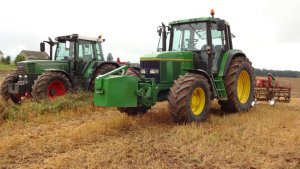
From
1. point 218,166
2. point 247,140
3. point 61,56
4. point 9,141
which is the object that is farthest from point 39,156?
point 61,56

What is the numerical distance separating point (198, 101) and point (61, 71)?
567 cm

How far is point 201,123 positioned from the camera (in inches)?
308

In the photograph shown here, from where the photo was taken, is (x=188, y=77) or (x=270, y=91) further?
(x=270, y=91)

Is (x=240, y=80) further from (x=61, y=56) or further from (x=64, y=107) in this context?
(x=61, y=56)

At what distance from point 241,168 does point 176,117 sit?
2.58m

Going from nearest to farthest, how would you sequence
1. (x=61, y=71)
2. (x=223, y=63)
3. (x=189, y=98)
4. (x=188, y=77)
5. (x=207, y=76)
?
(x=189, y=98), (x=188, y=77), (x=207, y=76), (x=223, y=63), (x=61, y=71)

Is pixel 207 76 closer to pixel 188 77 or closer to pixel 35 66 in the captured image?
pixel 188 77

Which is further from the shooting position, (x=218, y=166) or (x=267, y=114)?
(x=267, y=114)

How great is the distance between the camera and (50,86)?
37.6 feet

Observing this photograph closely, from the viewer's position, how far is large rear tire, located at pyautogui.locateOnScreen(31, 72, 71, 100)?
11.0 m

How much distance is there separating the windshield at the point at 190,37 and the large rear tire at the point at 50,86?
4.24 meters

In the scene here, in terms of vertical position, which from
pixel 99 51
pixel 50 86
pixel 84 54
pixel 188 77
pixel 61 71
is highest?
pixel 99 51

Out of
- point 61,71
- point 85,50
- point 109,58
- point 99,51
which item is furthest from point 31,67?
point 109,58

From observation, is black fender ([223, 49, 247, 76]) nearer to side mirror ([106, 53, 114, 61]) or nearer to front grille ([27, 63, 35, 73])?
side mirror ([106, 53, 114, 61])
